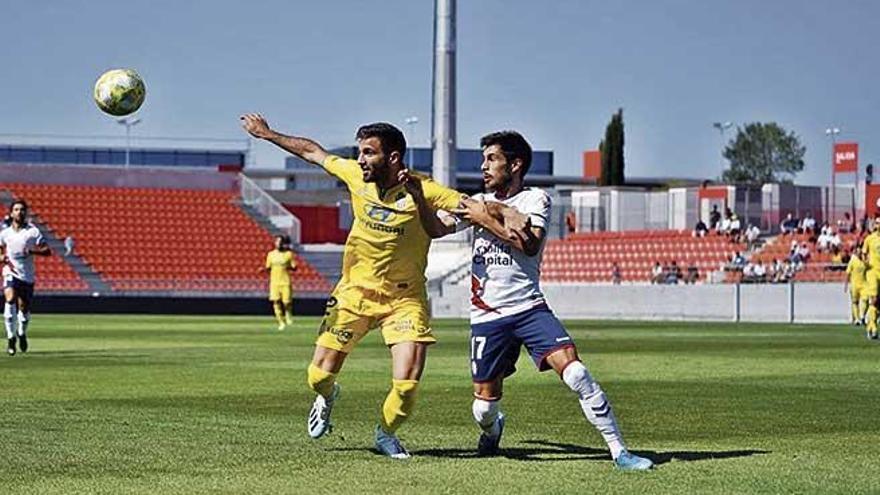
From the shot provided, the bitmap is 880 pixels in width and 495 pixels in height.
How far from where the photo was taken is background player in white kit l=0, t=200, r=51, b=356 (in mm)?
25000

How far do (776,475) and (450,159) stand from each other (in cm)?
4872

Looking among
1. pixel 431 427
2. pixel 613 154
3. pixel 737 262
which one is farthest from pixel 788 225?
pixel 431 427

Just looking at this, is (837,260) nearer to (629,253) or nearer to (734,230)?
(734,230)

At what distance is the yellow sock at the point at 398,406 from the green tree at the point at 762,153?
128 meters

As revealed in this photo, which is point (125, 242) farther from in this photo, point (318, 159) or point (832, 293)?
point (318, 159)

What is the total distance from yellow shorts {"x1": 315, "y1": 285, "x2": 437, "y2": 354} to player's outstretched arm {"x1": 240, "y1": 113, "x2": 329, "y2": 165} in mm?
963

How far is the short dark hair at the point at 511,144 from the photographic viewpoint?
36.5 ft

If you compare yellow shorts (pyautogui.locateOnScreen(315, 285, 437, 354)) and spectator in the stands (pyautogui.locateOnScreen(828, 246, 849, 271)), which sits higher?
yellow shorts (pyautogui.locateOnScreen(315, 285, 437, 354))

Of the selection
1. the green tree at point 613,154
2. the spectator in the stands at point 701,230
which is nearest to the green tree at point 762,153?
the green tree at point 613,154

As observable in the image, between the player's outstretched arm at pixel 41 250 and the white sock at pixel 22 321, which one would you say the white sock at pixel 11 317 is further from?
the player's outstretched arm at pixel 41 250

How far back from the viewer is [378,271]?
38.8 ft

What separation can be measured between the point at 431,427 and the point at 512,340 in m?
2.59

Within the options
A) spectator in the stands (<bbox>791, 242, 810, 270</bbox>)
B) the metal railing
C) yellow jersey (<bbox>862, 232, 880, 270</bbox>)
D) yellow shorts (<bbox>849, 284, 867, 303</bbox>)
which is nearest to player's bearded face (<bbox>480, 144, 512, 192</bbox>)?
yellow jersey (<bbox>862, 232, 880, 270</bbox>)

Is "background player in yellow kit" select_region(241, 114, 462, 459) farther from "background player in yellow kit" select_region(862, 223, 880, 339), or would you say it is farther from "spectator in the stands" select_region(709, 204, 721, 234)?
"spectator in the stands" select_region(709, 204, 721, 234)
